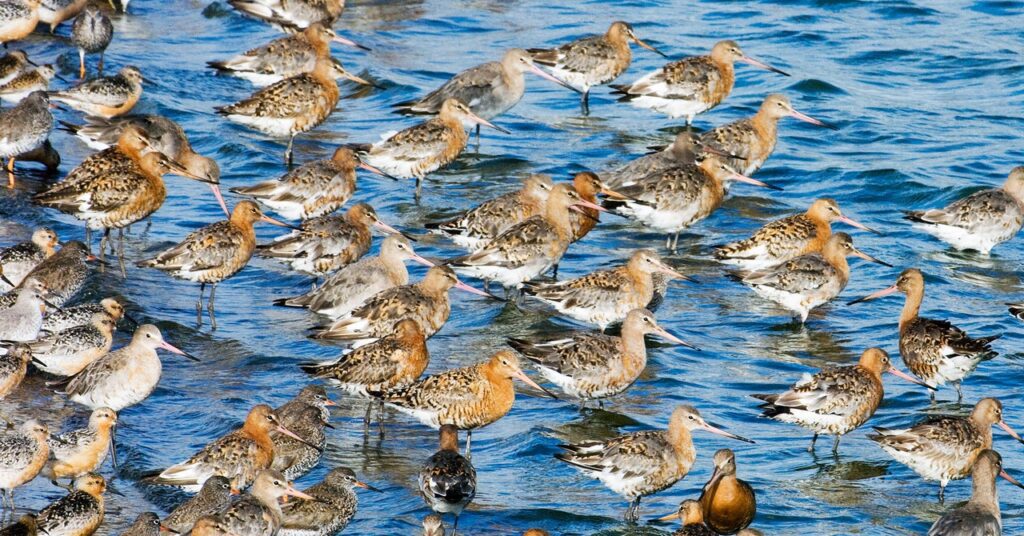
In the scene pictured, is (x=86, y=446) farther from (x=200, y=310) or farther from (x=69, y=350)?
(x=200, y=310)

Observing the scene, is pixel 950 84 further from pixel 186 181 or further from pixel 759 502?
pixel 759 502

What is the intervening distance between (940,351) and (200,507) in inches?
227

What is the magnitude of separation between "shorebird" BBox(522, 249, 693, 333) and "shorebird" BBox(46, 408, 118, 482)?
4221mm

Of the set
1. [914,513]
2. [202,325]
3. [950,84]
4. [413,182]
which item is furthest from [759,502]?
[950,84]

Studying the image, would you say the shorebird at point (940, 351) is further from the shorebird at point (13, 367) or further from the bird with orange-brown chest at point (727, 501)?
the shorebird at point (13, 367)

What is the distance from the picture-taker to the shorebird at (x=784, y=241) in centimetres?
1425

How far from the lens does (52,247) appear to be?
43.7ft

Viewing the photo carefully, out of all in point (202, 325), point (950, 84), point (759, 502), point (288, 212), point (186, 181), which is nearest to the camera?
point (759, 502)

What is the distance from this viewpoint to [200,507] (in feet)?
28.9

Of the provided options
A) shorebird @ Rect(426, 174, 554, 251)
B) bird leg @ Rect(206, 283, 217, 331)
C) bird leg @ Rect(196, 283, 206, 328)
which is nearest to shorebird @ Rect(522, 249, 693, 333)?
shorebird @ Rect(426, 174, 554, 251)

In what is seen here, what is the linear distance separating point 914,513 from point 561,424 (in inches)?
102

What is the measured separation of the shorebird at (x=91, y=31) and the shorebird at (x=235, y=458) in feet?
33.9

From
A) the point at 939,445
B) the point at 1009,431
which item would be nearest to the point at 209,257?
the point at 939,445

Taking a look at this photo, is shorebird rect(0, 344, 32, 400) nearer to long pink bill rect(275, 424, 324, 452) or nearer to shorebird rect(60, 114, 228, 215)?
long pink bill rect(275, 424, 324, 452)
